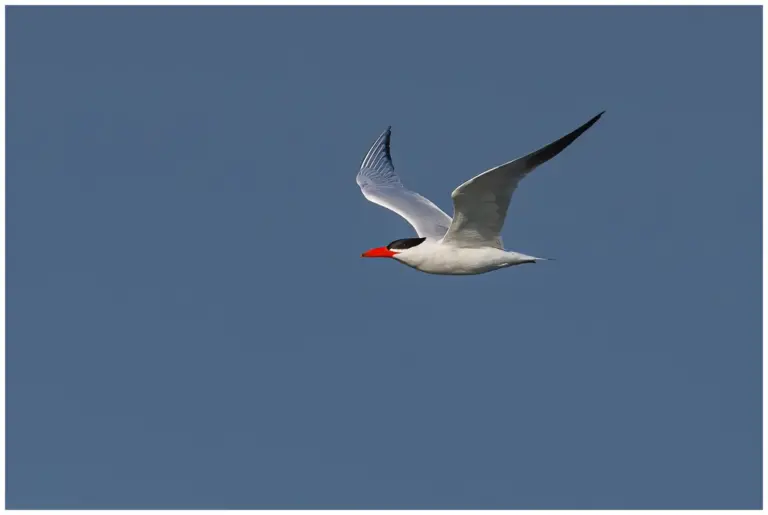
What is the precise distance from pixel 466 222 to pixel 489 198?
0.68 metres

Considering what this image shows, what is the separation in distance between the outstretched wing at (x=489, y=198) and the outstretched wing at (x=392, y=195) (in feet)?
5.06

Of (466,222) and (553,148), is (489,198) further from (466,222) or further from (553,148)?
(553,148)

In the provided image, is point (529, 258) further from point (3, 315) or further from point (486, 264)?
point (3, 315)

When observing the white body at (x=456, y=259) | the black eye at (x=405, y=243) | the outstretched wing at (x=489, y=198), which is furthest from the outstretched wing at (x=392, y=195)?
the outstretched wing at (x=489, y=198)

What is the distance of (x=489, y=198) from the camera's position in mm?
17297

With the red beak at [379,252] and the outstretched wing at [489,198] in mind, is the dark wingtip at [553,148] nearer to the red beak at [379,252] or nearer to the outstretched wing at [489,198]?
the outstretched wing at [489,198]

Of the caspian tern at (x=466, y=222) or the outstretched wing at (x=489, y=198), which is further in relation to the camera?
the caspian tern at (x=466, y=222)

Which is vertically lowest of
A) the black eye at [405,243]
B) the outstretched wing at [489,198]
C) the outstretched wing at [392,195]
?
the outstretched wing at [489,198]

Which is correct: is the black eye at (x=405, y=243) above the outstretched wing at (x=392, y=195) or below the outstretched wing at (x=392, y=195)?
below

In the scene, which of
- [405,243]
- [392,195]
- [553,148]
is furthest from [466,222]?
[392,195]

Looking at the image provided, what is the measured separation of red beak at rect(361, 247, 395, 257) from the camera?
1884 cm

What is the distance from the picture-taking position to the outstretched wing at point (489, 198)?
52.6 feet

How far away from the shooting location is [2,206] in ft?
67.6

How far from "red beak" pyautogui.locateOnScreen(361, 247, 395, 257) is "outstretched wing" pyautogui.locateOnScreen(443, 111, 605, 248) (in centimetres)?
83
